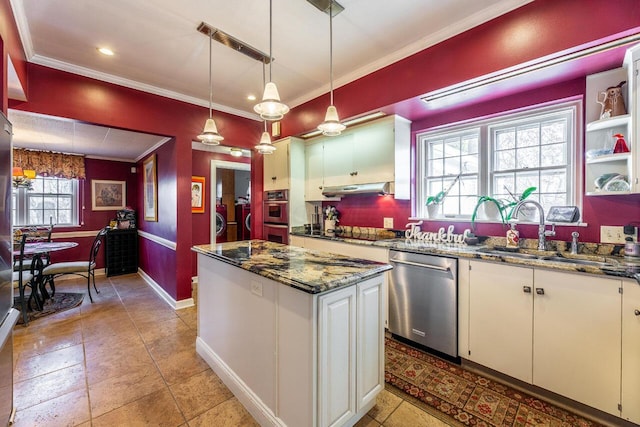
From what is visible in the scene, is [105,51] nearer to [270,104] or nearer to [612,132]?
[270,104]

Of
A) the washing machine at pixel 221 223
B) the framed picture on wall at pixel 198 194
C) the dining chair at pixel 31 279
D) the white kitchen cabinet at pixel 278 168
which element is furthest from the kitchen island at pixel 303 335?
the washing machine at pixel 221 223

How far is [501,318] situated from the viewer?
1.96 m

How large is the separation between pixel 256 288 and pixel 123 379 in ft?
4.80

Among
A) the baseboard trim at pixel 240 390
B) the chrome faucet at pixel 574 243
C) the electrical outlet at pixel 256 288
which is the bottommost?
the baseboard trim at pixel 240 390

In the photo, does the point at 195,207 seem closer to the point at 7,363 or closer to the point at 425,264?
the point at 7,363

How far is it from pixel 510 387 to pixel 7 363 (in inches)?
127

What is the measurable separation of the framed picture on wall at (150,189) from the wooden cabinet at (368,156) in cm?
276

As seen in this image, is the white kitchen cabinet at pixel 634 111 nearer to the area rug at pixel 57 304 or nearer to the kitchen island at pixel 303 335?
the kitchen island at pixel 303 335

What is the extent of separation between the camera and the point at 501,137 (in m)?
2.64

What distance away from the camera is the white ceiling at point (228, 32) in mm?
2006

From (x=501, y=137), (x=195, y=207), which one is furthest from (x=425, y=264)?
(x=195, y=207)

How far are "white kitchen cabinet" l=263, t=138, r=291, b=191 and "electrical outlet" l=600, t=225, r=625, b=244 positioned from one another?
3204 millimetres

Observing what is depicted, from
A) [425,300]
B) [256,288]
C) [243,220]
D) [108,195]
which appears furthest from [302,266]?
[108,195]

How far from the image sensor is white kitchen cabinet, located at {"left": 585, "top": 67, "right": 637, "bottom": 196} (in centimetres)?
183
